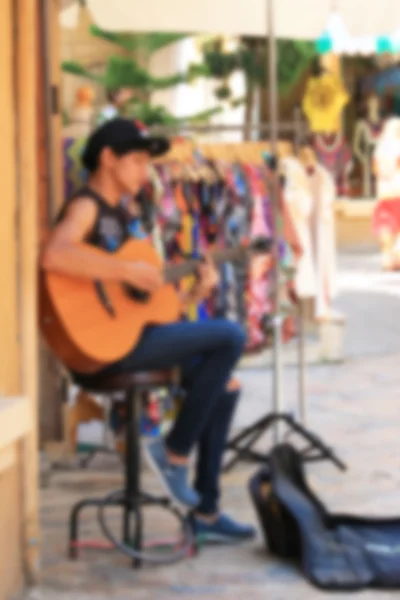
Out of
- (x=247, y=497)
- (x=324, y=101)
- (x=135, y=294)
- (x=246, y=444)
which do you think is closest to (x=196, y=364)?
(x=135, y=294)

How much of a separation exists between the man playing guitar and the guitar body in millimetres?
38

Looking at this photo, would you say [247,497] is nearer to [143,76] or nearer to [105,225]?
[105,225]

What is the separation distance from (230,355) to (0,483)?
84 centimetres

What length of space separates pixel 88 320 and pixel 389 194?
1185cm

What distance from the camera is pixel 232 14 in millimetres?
5422

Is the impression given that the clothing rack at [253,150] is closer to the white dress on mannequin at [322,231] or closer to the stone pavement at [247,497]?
the white dress on mannequin at [322,231]

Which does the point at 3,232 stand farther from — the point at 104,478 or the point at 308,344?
the point at 308,344

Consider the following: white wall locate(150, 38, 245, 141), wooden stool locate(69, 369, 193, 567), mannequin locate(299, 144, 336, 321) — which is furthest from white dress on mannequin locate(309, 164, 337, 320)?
white wall locate(150, 38, 245, 141)

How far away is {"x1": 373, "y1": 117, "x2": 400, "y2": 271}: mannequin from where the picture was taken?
15.0 metres

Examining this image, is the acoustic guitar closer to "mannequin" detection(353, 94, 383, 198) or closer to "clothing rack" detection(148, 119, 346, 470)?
"clothing rack" detection(148, 119, 346, 470)

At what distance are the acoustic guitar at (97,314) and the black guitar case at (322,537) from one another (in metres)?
0.62

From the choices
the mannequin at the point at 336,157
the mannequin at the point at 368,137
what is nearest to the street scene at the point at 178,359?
the mannequin at the point at 336,157

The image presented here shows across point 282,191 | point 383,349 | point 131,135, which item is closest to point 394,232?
point 383,349

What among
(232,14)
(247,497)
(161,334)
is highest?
(232,14)
